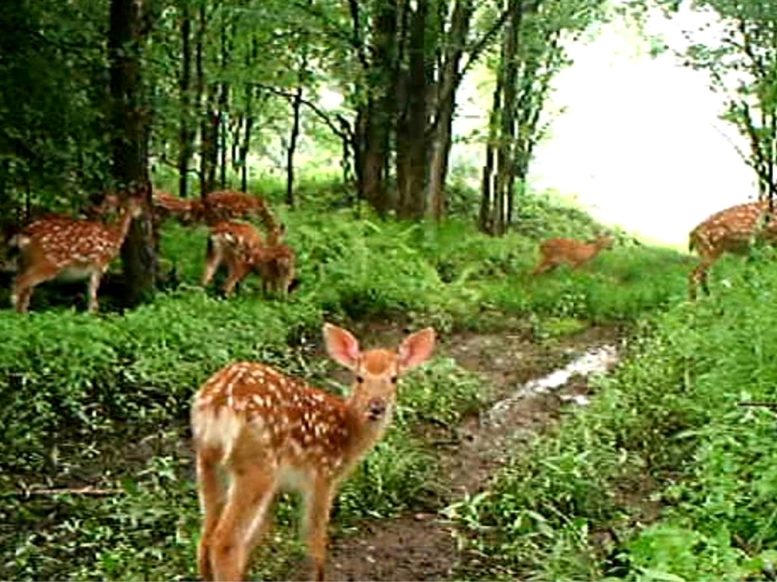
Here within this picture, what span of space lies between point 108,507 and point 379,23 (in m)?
11.3

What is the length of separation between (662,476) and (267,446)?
2.73 metres

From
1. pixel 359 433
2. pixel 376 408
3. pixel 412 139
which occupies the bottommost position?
pixel 359 433

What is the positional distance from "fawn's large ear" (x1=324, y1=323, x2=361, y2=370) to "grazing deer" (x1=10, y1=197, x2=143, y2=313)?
485cm

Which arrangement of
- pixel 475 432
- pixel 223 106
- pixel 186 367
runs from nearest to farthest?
pixel 475 432, pixel 186 367, pixel 223 106

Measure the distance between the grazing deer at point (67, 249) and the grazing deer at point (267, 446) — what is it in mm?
5185

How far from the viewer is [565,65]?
23.2 m

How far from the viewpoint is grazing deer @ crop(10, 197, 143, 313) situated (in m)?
11.1

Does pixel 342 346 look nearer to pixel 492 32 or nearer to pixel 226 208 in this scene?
pixel 226 208

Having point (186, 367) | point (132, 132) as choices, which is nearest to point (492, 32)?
point (132, 132)

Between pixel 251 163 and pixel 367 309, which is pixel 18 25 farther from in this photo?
pixel 251 163

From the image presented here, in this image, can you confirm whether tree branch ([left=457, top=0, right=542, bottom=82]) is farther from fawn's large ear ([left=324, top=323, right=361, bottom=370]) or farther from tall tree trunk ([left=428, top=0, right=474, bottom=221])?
fawn's large ear ([left=324, top=323, right=361, bottom=370])

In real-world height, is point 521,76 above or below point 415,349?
above

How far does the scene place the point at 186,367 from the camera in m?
9.70

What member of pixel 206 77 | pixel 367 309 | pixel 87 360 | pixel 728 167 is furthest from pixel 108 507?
pixel 728 167
